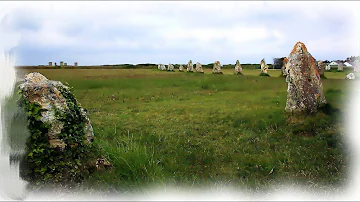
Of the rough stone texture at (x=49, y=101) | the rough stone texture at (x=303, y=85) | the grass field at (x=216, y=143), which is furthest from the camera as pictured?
the rough stone texture at (x=303, y=85)

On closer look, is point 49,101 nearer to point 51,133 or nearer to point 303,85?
point 51,133

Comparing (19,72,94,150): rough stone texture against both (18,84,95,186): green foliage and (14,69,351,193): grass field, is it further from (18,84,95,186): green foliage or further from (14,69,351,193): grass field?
(14,69,351,193): grass field

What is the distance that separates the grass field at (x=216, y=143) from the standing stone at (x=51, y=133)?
27.6 inches

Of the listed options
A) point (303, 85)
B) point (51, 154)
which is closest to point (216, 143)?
point (303, 85)

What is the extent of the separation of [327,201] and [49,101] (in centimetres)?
649

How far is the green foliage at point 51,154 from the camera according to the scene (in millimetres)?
7512

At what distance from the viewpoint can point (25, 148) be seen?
744 centimetres

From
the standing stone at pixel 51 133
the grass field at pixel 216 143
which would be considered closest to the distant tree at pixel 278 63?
the grass field at pixel 216 143

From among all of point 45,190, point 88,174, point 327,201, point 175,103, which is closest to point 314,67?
point 175,103

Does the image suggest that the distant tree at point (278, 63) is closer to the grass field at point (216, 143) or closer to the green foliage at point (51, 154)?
the grass field at point (216, 143)

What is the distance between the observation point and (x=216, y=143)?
42.6 feet

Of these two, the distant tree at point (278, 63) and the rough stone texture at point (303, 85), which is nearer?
the rough stone texture at point (303, 85)

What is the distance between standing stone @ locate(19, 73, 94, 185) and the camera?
25.0ft

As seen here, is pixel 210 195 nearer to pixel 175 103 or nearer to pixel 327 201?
pixel 327 201
